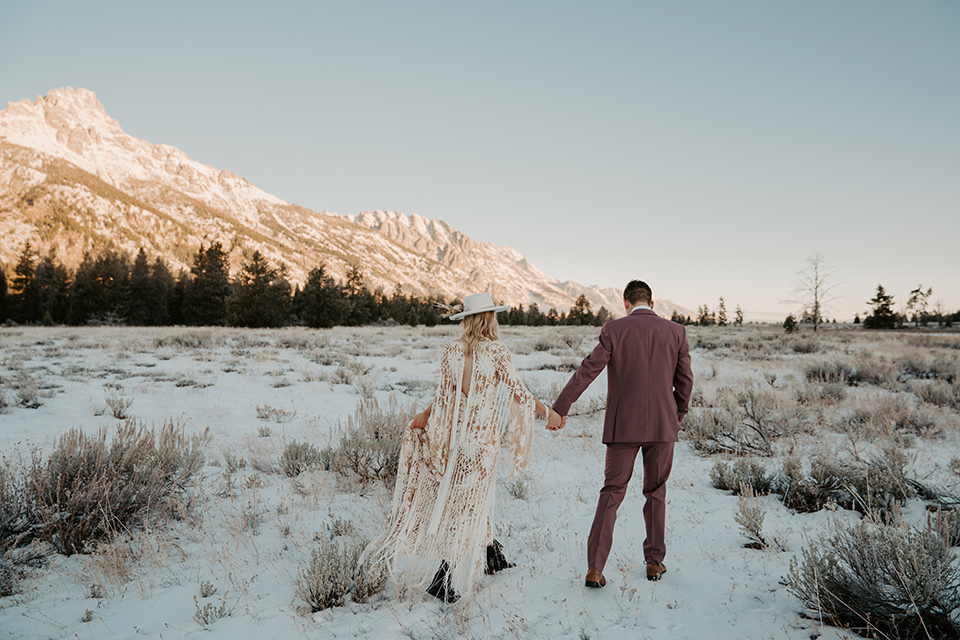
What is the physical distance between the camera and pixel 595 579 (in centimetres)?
320

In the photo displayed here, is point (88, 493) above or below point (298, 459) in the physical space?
above

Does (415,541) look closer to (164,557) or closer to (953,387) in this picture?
(164,557)

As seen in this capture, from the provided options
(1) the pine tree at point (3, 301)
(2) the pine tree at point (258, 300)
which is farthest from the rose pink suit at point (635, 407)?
(1) the pine tree at point (3, 301)

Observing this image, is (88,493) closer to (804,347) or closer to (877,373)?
(877,373)

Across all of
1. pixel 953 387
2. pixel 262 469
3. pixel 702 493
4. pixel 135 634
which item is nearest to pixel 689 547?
pixel 702 493

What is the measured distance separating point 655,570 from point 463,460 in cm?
163

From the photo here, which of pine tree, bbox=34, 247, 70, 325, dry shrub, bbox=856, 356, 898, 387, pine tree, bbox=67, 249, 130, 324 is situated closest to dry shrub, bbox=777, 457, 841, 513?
dry shrub, bbox=856, 356, 898, 387

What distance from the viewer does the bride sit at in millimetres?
3146

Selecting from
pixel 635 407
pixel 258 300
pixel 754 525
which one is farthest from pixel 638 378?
pixel 258 300

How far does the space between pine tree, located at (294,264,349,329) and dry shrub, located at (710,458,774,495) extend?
3372 cm

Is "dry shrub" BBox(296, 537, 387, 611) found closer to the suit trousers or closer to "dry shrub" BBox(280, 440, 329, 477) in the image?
the suit trousers

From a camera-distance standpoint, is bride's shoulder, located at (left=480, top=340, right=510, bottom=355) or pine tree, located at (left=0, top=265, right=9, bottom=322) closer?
bride's shoulder, located at (left=480, top=340, right=510, bottom=355)

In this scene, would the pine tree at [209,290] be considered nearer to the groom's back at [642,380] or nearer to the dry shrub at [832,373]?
the dry shrub at [832,373]

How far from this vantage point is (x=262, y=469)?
5566 mm
